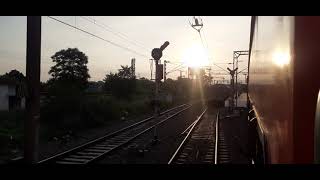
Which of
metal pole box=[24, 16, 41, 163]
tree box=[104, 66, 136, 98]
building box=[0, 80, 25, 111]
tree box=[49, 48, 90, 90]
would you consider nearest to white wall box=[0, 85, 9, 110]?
building box=[0, 80, 25, 111]

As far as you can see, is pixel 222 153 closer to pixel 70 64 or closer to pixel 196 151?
pixel 196 151

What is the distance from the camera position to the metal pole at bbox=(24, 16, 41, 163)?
27.7ft

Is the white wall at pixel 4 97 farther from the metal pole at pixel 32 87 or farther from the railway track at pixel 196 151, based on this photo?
the metal pole at pixel 32 87

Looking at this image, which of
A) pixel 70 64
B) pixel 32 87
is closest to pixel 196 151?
pixel 32 87

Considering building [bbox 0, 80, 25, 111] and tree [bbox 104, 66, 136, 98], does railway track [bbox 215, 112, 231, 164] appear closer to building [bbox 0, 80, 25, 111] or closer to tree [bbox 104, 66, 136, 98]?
building [bbox 0, 80, 25, 111]

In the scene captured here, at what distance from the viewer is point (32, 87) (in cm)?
895

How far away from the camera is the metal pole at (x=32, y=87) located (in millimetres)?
8453

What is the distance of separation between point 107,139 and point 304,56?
16605mm

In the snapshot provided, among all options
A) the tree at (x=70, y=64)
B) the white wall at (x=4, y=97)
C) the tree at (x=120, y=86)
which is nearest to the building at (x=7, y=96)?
the white wall at (x=4, y=97)
